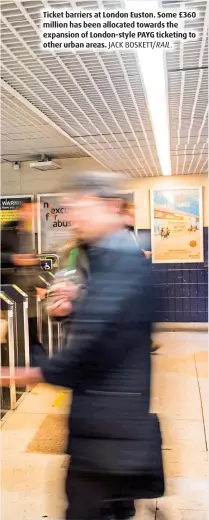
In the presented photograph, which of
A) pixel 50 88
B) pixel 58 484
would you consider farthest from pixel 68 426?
pixel 50 88

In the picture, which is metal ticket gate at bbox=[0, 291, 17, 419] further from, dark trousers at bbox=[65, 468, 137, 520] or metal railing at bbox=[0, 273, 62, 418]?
dark trousers at bbox=[65, 468, 137, 520]

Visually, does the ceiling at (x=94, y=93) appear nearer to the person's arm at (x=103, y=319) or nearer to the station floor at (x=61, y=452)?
the person's arm at (x=103, y=319)

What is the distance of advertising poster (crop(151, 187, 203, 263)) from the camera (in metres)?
5.88

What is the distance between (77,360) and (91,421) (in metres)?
0.24

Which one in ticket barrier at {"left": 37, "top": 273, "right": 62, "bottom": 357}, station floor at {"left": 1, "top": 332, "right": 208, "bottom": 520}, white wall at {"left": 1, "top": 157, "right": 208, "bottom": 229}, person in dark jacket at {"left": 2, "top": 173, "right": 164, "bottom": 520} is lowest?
station floor at {"left": 1, "top": 332, "right": 208, "bottom": 520}

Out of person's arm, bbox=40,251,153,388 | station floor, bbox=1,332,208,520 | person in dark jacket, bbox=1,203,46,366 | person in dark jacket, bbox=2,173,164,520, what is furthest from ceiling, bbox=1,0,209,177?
station floor, bbox=1,332,208,520

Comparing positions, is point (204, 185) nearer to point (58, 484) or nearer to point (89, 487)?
point (58, 484)

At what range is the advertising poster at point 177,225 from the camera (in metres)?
5.88

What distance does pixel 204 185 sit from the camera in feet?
19.0

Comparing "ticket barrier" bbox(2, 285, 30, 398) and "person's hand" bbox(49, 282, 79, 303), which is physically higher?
"person's hand" bbox(49, 282, 79, 303)

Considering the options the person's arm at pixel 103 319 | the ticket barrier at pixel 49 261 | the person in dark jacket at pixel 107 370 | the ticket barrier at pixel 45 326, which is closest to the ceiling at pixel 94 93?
the person in dark jacket at pixel 107 370

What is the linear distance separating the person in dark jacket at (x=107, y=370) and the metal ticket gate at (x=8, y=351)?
1.84 metres

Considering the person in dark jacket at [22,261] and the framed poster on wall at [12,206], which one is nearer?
the person in dark jacket at [22,261]

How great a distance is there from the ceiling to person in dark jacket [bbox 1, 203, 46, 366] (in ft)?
4.05
